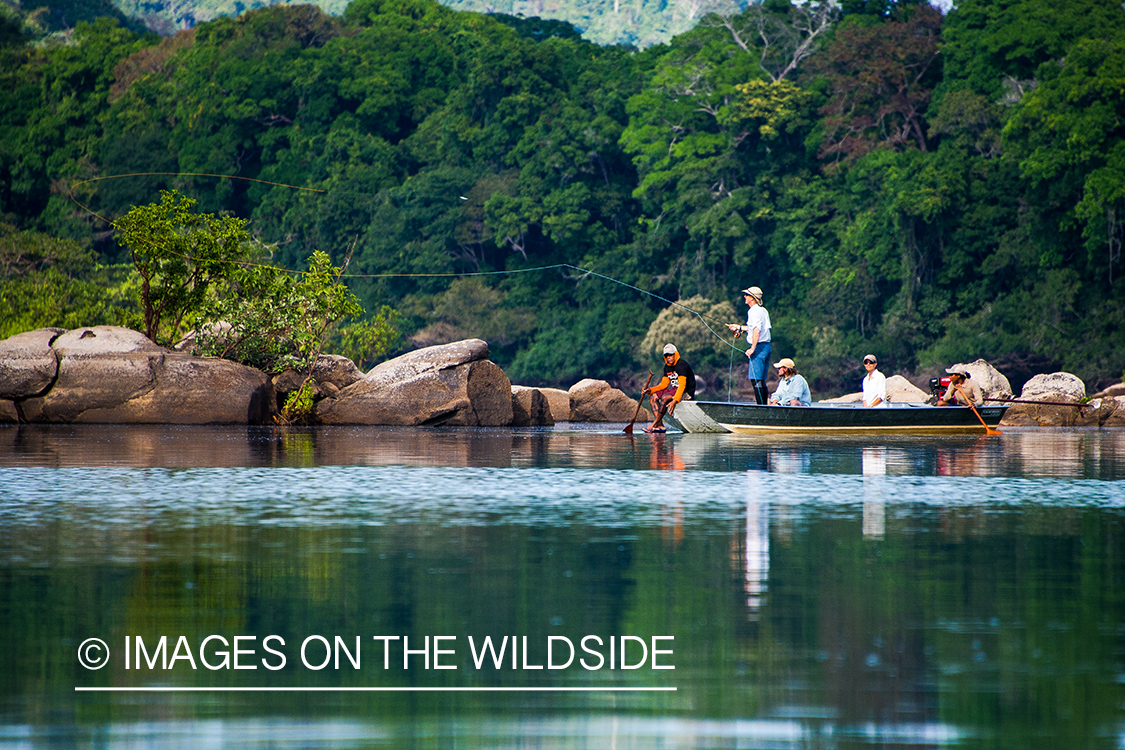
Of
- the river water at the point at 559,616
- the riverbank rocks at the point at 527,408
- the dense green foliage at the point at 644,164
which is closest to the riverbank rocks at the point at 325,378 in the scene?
the riverbank rocks at the point at 527,408

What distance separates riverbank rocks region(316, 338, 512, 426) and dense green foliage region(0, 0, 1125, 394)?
61.8 ft

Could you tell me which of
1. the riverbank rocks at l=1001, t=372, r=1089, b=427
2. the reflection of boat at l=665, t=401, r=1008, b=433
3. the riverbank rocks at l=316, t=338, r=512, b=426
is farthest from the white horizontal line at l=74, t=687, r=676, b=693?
the riverbank rocks at l=1001, t=372, r=1089, b=427

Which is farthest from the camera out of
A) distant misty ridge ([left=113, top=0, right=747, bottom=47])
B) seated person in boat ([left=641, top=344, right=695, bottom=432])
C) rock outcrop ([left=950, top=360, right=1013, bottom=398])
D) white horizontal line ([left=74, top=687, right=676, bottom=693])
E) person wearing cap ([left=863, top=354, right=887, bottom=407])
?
distant misty ridge ([left=113, top=0, right=747, bottom=47])

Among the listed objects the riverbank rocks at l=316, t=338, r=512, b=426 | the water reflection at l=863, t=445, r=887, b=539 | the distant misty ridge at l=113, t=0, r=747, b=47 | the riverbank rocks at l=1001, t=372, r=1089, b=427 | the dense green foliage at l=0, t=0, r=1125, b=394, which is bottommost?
the water reflection at l=863, t=445, r=887, b=539

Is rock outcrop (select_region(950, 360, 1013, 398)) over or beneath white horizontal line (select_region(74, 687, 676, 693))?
over

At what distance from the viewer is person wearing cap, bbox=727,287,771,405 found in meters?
19.7

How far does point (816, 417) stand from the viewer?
19.2 metres

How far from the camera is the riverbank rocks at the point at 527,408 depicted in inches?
984

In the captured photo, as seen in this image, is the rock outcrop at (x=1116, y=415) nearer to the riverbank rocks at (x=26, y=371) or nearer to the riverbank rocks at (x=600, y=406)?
the riverbank rocks at (x=600, y=406)

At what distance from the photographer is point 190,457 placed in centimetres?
1397

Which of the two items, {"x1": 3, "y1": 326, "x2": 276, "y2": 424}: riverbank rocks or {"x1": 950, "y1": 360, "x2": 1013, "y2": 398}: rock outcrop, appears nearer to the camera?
{"x1": 3, "y1": 326, "x2": 276, "y2": 424}: riverbank rocks

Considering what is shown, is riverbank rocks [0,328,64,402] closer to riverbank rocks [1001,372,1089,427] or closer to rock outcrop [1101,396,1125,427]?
riverbank rocks [1001,372,1089,427]

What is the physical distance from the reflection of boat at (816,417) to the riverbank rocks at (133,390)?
7607mm

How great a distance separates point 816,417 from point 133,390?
430 inches
